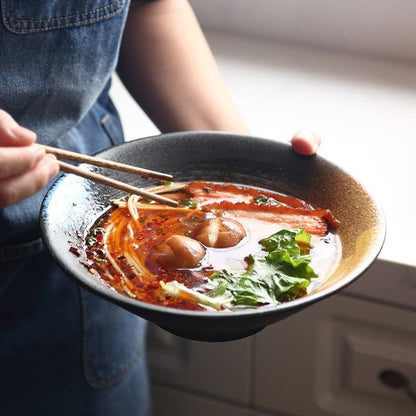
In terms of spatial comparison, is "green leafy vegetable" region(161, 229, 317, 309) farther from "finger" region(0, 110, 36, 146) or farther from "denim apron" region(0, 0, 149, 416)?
"denim apron" region(0, 0, 149, 416)

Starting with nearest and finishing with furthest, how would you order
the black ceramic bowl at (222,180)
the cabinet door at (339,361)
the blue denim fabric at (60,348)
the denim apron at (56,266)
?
the black ceramic bowl at (222,180)
the denim apron at (56,266)
the blue denim fabric at (60,348)
the cabinet door at (339,361)

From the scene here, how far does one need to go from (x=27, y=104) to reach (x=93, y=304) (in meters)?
0.34

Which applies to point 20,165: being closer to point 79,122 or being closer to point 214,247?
point 214,247

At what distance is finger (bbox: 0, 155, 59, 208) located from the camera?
2.32 feet

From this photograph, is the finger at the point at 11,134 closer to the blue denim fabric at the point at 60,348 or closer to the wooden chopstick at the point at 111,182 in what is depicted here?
the wooden chopstick at the point at 111,182

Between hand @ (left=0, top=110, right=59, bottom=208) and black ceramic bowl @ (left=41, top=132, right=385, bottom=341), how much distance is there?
60mm

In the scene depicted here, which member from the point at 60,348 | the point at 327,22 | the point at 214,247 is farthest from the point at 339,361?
the point at 327,22

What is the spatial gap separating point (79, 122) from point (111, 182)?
283 millimetres

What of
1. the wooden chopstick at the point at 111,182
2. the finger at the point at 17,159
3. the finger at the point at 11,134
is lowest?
the wooden chopstick at the point at 111,182

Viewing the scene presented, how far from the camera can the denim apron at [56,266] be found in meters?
0.89

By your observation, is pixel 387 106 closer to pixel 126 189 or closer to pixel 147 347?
pixel 147 347

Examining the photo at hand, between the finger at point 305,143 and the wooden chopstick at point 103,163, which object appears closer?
the wooden chopstick at point 103,163

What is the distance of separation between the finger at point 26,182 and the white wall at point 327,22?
39.0 inches

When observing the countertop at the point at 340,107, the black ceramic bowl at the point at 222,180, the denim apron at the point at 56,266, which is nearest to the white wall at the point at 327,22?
the countertop at the point at 340,107
